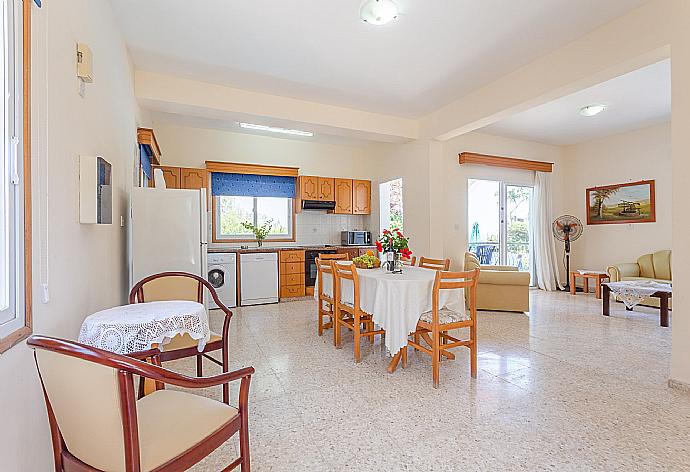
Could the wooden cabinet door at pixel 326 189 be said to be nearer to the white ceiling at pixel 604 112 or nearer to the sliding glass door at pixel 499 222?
the sliding glass door at pixel 499 222

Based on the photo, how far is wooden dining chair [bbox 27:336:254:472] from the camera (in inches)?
39.8

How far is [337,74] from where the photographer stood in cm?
395

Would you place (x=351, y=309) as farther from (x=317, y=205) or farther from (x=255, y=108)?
(x=317, y=205)

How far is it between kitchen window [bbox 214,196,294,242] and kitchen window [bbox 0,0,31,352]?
4.90 m

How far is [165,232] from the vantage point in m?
3.41

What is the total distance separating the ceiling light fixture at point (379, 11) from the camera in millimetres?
2672

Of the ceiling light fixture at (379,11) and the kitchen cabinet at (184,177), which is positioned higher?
A: the ceiling light fixture at (379,11)

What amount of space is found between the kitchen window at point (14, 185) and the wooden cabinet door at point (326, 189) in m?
5.38

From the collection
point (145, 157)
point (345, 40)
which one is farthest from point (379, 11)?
point (145, 157)

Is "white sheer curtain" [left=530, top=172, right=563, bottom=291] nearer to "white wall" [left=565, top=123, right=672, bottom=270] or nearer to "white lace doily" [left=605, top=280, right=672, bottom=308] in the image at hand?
"white wall" [left=565, top=123, right=672, bottom=270]

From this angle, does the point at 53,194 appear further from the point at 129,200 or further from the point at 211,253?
the point at 211,253

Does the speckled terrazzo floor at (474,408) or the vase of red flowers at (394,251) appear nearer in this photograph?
the speckled terrazzo floor at (474,408)

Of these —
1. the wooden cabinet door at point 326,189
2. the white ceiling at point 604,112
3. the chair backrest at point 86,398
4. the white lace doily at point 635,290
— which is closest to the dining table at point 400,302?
the chair backrest at point 86,398

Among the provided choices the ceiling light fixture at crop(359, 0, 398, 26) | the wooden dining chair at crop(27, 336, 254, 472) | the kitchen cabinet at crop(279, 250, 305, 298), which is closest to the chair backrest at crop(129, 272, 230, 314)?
the wooden dining chair at crop(27, 336, 254, 472)
